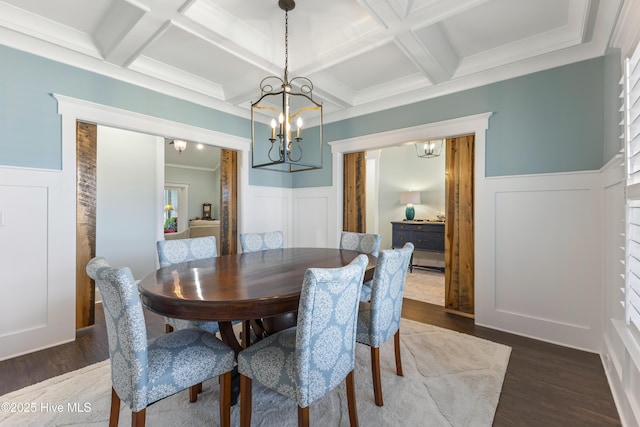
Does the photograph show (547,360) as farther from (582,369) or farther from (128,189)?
(128,189)

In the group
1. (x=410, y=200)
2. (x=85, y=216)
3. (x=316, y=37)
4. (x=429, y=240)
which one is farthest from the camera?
(x=410, y=200)

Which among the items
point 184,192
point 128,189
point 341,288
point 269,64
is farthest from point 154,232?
point 184,192

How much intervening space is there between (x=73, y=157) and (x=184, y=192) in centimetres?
627

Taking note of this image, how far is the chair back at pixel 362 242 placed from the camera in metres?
2.74

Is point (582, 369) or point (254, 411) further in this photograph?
point (582, 369)

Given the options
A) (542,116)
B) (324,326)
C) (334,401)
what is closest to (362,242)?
(334,401)

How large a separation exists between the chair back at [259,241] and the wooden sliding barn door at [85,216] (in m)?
1.45

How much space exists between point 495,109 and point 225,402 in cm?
317

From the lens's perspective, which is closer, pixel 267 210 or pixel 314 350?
pixel 314 350

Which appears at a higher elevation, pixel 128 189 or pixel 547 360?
pixel 128 189

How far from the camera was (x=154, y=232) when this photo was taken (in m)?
4.23

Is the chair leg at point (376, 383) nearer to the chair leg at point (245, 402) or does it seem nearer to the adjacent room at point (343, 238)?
the adjacent room at point (343, 238)

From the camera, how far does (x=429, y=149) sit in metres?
5.51

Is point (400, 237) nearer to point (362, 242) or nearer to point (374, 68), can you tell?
point (362, 242)
